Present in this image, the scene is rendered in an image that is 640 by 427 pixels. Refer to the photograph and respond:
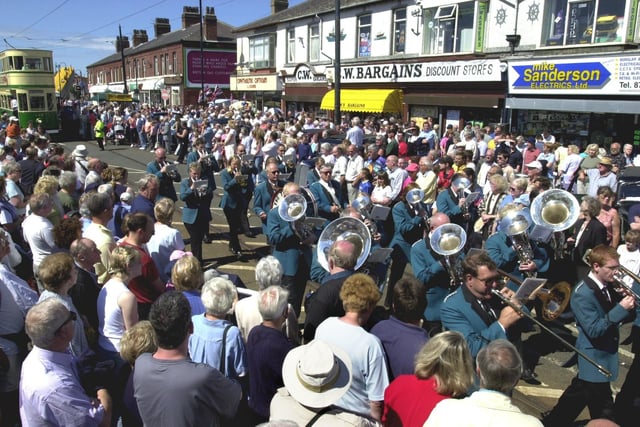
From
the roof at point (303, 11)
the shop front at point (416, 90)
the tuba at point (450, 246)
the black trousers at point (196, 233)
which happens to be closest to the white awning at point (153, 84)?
the roof at point (303, 11)

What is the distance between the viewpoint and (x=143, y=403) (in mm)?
2951

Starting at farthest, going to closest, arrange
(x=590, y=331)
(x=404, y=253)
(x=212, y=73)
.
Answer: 1. (x=212, y=73)
2. (x=404, y=253)
3. (x=590, y=331)

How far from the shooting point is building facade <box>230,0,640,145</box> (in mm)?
15445

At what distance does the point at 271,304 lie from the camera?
3535mm

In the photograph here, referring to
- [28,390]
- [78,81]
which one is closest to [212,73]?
[78,81]

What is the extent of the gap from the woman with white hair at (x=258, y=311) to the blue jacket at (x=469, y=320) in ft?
3.91

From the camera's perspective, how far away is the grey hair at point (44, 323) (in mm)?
3068

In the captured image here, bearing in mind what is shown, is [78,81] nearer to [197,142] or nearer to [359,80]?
[359,80]

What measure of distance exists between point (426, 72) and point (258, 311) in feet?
63.9

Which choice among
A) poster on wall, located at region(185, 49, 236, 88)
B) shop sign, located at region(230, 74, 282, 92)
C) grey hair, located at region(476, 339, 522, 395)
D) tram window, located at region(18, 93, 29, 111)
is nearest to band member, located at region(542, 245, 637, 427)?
grey hair, located at region(476, 339, 522, 395)

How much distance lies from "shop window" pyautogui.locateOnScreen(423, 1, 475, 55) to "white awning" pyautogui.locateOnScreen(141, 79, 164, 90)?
117ft

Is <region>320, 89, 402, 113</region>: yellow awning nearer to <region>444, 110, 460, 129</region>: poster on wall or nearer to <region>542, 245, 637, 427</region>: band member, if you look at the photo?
<region>444, 110, 460, 129</region>: poster on wall

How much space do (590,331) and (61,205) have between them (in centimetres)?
650

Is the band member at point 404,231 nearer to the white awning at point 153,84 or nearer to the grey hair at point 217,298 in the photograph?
the grey hair at point 217,298
